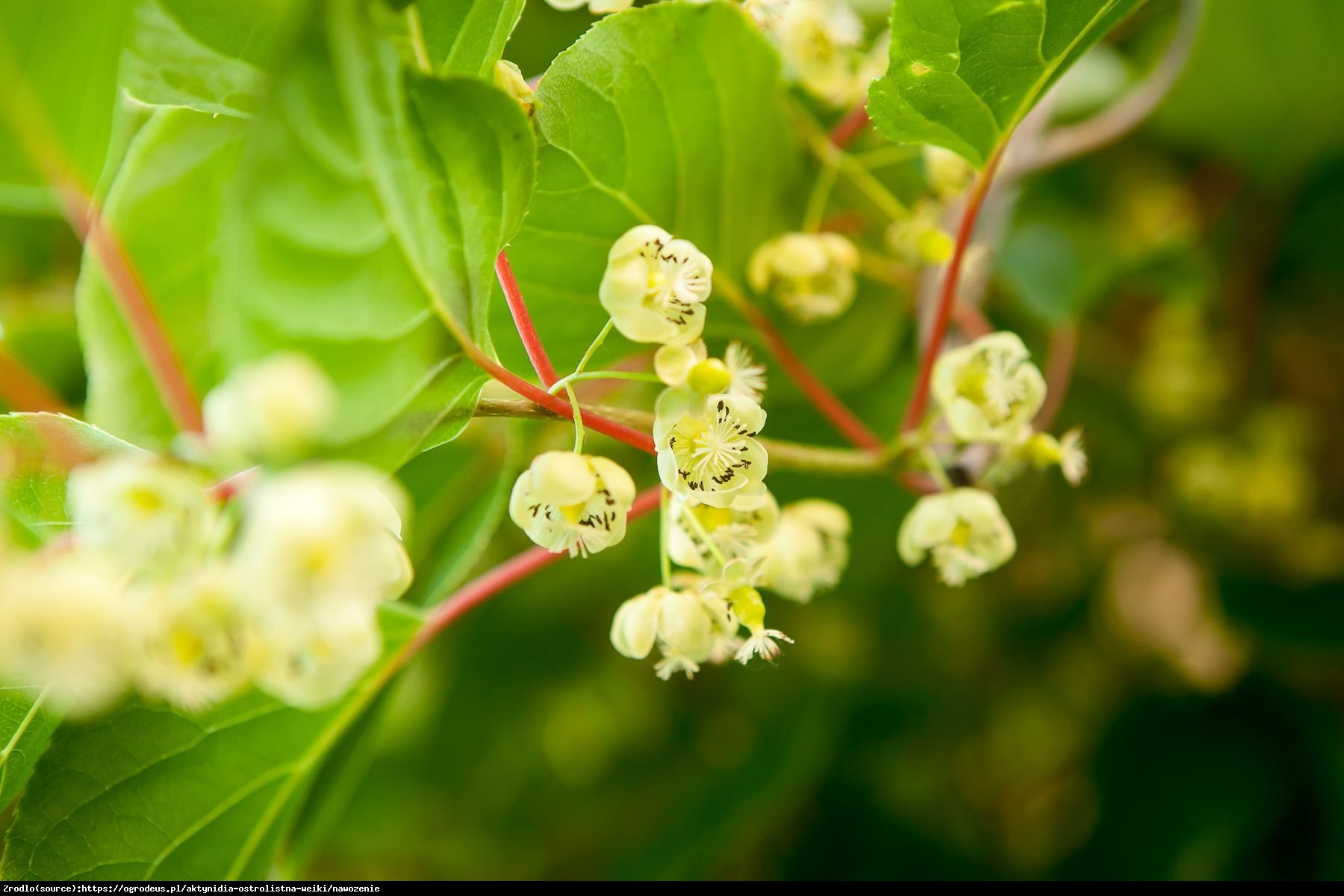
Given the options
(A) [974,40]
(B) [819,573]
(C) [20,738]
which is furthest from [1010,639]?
(C) [20,738]

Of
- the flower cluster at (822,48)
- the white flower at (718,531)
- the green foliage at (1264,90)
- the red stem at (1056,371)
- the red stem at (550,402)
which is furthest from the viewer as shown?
the green foliage at (1264,90)

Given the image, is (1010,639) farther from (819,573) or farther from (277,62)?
(277,62)

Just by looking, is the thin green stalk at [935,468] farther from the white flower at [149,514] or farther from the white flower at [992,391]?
the white flower at [149,514]

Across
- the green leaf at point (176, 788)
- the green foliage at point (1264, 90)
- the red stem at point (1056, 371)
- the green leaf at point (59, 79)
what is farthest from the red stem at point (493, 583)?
the green foliage at point (1264, 90)

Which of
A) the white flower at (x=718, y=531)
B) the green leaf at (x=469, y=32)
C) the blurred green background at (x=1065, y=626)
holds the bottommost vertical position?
the blurred green background at (x=1065, y=626)

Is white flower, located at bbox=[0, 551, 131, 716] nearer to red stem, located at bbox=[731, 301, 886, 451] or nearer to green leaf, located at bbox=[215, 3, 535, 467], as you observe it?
green leaf, located at bbox=[215, 3, 535, 467]

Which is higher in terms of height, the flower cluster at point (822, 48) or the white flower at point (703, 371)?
the flower cluster at point (822, 48)
